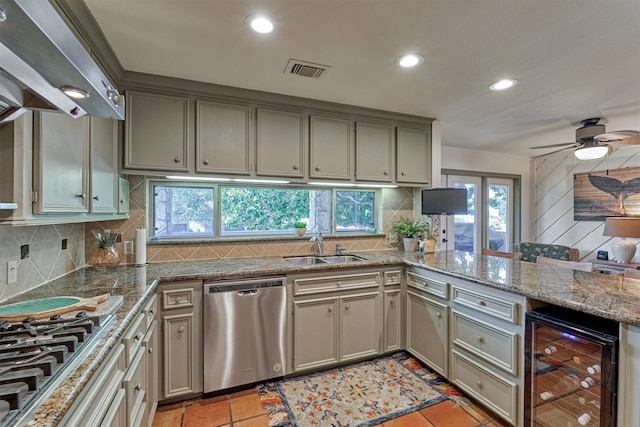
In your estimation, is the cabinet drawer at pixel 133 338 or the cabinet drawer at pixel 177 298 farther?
the cabinet drawer at pixel 177 298

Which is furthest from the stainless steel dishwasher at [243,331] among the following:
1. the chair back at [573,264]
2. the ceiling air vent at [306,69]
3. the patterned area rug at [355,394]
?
the chair back at [573,264]

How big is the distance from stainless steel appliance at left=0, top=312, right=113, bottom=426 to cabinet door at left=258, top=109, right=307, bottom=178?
5.60ft

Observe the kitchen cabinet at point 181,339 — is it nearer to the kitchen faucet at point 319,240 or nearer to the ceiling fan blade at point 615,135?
the kitchen faucet at point 319,240

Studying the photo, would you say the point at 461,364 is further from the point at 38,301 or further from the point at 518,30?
the point at 38,301

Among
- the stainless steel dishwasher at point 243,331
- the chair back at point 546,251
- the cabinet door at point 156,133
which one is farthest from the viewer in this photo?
the chair back at point 546,251

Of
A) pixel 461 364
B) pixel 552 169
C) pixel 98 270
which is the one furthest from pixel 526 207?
pixel 98 270

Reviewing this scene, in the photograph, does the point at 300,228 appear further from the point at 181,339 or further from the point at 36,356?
the point at 36,356

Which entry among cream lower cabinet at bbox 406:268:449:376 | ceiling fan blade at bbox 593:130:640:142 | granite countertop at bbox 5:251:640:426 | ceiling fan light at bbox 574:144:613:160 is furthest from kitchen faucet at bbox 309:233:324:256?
ceiling fan light at bbox 574:144:613:160

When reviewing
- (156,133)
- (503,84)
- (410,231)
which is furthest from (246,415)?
(503,84)

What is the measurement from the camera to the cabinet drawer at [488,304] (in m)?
1.80

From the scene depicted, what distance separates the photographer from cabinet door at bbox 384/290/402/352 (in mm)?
2703

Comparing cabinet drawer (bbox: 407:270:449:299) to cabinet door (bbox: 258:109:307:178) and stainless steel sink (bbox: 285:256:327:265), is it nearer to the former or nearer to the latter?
stainless steel sink (bbox: 285:256:327:265)

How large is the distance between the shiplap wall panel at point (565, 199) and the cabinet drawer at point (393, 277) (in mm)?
3726

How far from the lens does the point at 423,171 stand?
331cm
